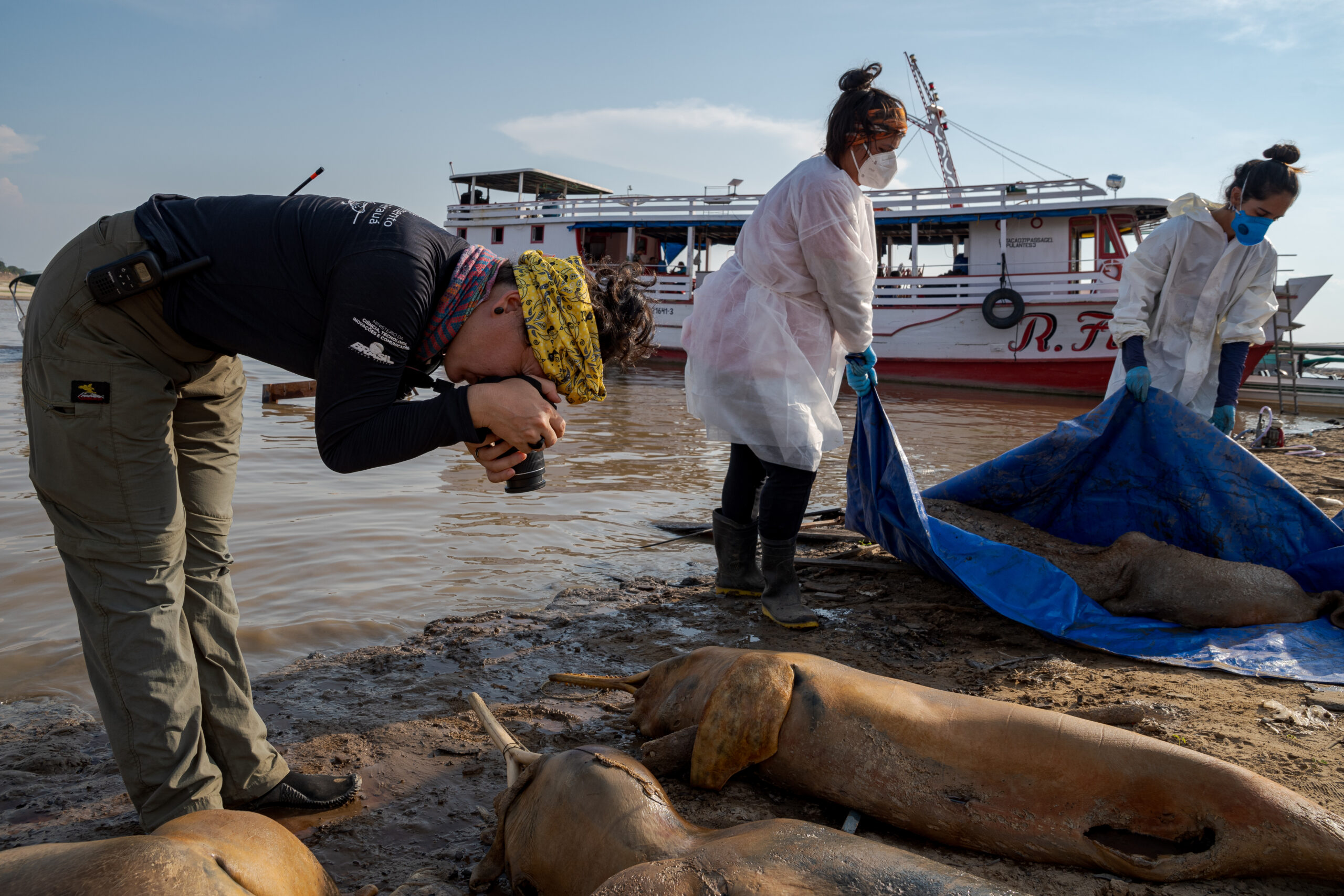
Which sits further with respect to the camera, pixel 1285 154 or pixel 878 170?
pixel 1285 154

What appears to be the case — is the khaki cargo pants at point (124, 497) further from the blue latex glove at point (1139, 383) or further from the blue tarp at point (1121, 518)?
the blue latex glove at point (1139, 383)

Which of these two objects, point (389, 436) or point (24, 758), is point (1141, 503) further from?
point (24, 758)

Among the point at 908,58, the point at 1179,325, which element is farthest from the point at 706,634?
the point at 908,58

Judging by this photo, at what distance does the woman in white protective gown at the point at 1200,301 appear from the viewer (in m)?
4.34

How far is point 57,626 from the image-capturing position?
3514mm

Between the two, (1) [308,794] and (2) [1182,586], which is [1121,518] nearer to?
(2) [1182,586]

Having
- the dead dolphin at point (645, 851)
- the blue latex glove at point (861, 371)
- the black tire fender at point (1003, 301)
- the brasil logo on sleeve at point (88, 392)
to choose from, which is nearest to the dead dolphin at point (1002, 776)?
the dead dolphin at point (645, 851)

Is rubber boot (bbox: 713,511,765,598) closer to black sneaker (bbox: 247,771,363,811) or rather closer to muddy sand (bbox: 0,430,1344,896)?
muddy sand (bbox: 0,430,1344,896)

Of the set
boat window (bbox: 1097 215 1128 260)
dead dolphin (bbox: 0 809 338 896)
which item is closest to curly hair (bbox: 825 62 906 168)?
dead dolphin (bbox: 0 809 338 896)

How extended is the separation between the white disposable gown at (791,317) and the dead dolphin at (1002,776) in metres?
1.43

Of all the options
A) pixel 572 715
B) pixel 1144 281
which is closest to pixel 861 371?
pixel 1144 281

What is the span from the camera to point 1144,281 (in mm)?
4551

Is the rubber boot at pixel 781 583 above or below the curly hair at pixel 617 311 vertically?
below

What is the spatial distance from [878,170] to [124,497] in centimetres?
305
